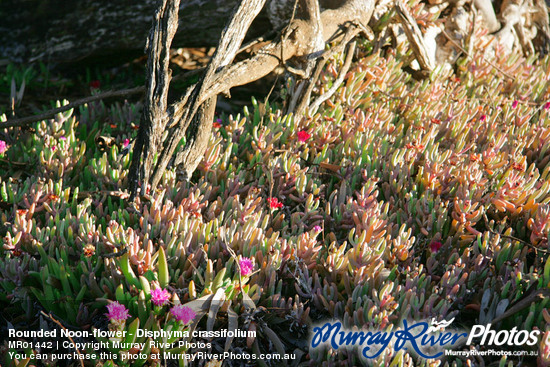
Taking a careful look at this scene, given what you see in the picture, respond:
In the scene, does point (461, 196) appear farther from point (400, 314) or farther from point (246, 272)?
point (246, 272)

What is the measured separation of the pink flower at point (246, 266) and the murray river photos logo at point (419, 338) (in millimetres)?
377

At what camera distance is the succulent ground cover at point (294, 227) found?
84.0 inches

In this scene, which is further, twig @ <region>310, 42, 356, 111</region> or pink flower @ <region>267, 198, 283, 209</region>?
twig @ <region>310, 42, 356, 111</region>

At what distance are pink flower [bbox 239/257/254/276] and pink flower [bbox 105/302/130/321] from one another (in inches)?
19.8

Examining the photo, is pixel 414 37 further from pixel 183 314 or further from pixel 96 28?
pixel 183 314

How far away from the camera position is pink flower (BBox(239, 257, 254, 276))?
217 centimetres

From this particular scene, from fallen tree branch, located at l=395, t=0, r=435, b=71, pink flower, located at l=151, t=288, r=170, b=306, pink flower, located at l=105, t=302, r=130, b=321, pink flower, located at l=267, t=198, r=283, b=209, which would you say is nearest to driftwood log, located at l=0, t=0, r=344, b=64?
fallen tree branch, located at l=395, t=0, r=435, b=71

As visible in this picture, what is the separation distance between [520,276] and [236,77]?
1.80 meters

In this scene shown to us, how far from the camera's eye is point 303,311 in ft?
7.39

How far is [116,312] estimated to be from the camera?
6.36ft

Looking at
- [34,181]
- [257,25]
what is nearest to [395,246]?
[34,181]

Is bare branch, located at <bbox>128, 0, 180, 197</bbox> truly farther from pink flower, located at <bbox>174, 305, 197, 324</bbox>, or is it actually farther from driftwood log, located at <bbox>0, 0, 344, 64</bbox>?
driftwood log, located at <bbox>0, 0, 344, 64</bbox>

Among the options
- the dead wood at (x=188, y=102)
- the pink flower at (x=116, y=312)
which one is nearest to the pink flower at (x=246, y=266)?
the pink flower at (x=116, y=312)

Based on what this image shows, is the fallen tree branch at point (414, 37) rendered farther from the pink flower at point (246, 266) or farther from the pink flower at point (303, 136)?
the pink flower at point (246, 266)
